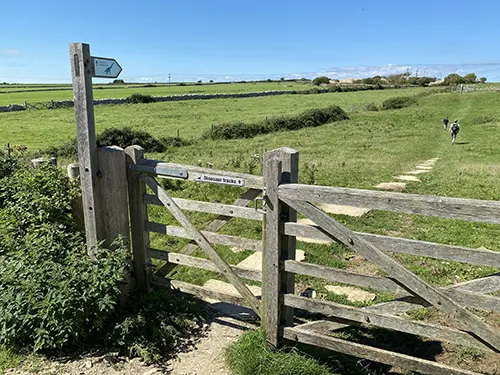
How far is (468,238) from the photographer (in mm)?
8344

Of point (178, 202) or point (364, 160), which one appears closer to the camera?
point (178, 202)

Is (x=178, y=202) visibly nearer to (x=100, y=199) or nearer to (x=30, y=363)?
(x=100, y=199)

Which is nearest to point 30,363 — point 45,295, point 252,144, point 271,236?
point 45,295

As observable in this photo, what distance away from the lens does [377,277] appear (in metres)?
3.66

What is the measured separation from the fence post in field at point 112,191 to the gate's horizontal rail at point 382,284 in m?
2.11

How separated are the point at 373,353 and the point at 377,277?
2.37 ft

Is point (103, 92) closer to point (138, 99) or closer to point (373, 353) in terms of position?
point (138, 99)

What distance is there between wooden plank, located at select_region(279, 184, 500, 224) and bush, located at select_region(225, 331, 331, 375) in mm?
1541

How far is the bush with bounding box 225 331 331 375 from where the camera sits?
3904 mm

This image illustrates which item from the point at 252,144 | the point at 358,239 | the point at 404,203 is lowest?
the point at 252,144

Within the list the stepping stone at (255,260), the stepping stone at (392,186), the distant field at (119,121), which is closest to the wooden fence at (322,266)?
the stepping stone at (255,260)

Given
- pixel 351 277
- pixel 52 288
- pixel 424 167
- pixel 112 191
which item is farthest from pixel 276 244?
pixel 424 167

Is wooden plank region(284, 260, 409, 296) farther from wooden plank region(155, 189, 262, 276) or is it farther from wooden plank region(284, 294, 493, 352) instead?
wooden plank region(155, 189, 262, 276)

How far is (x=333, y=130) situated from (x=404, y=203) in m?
29.5
